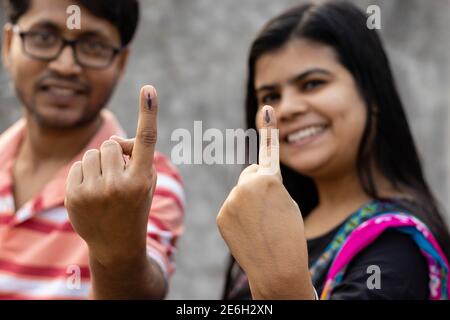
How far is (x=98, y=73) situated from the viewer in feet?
4.79

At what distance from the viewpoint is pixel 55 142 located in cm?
153

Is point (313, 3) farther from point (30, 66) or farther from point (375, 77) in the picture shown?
point (30, 66)

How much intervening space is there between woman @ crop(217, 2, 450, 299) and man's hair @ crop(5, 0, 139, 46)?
292mm

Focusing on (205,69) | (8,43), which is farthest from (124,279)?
(205,69)

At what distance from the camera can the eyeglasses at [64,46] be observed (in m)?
1.45

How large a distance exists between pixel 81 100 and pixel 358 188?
0.57m

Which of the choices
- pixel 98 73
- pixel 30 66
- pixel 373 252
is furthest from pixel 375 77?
pixel 30 66

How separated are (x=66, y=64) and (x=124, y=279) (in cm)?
54

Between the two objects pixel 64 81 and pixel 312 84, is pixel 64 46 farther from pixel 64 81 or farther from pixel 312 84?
pixel 312 84

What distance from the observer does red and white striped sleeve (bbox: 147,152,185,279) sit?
4.25ft

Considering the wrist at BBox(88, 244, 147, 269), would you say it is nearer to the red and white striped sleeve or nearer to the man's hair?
the red and white striped sleeve

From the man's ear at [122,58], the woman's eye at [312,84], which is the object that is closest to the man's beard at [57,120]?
the man's ear at [122,58]

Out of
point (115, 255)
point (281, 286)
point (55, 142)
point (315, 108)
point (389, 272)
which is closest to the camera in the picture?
point (281, 286)

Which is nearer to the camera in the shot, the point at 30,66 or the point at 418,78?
the point at 30,66
